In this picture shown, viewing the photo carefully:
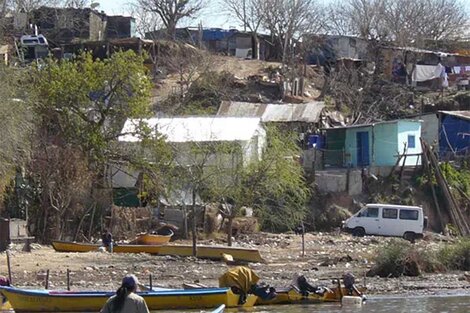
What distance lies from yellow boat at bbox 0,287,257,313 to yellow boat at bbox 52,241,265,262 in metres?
8.71

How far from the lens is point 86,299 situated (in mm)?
23297

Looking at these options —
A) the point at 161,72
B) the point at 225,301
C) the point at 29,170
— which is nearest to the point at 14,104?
the point at 29,170

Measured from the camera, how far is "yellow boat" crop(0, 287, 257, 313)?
2323 centimetres

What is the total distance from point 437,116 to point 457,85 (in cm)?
991

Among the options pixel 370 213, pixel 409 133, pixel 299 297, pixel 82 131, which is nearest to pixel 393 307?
pixel 299 297

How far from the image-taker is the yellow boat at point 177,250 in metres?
32.9

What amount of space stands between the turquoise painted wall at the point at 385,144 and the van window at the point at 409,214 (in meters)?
8.76

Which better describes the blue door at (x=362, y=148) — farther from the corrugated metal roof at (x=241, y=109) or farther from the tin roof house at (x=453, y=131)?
the corrugated metal roof at (x=241, y=109)

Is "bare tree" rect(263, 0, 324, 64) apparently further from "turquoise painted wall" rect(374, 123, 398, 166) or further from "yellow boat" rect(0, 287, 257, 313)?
"yellow boat" rect(0, 287, 257, 313)

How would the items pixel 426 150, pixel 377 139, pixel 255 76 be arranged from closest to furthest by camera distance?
1. pixel 426 150
2. pixel 377 139
3. pixel 255 76

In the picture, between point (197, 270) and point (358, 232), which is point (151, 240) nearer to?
point (197, 270)

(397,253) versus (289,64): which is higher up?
(289,64)

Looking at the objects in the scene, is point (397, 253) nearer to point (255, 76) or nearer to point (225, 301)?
point (225, 301)

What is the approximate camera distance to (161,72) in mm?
63156
